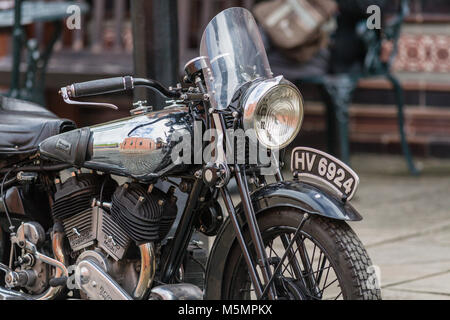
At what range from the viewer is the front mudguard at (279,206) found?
334cm

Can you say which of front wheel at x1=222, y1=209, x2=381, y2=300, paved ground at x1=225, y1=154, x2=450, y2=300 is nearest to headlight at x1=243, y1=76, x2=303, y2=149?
front wheel at x1=222, y1=209, x2=381, y2=300

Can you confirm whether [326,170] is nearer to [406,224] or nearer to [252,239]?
[252,239]

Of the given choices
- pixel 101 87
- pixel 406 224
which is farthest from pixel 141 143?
pixel 406 224

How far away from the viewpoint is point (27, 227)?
4.24 metres

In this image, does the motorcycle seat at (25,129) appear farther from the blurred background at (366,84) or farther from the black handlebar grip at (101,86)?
the blurred background at (366,84)

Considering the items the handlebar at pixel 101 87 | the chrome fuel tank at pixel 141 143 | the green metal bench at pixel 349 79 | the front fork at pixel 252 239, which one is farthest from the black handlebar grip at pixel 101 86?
the green metal bench at pixel 349 79

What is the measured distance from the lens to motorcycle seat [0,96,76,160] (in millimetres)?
4176

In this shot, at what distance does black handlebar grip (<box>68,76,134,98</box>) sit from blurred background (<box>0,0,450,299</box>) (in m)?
2.10

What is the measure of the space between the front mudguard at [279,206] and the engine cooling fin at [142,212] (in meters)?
0.26

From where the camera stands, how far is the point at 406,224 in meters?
6.45

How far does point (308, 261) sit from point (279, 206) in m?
0.26

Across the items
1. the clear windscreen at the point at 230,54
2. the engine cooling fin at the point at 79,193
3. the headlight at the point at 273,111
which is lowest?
the engine cooling fin at the point at 79,193

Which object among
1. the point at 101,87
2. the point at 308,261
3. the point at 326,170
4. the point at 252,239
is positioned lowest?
the point at 308,261

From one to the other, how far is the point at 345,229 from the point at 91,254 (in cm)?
114
